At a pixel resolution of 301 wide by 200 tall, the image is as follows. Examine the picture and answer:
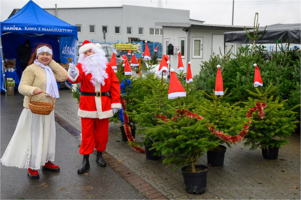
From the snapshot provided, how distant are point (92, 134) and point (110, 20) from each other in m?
43.5

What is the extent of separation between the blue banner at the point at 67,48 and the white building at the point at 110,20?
3007 cm

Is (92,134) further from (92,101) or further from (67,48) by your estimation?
(67,48)

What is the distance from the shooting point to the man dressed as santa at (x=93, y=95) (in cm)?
466

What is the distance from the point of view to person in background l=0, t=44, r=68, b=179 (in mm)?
4336

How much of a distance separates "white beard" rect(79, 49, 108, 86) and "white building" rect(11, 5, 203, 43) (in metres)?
42.2

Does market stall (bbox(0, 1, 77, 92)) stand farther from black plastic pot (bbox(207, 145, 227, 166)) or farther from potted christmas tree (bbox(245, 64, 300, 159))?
potted christmas tree (bbox(245, 64, 300, 159))

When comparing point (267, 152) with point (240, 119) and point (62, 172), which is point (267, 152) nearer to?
point (240, 119)

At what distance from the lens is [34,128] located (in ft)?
14.5

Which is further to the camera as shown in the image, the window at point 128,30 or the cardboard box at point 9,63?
the window at point 128,30

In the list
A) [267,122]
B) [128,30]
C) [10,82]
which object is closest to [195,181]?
[267,122]

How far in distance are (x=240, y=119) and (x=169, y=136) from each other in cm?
112

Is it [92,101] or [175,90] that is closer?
[175,90]

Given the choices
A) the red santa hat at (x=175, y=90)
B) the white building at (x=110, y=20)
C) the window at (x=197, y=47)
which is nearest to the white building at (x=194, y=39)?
the window at (x=197, y=47)

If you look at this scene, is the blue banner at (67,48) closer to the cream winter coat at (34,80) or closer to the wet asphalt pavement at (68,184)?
the wet asphalt pavement at (68,184)
